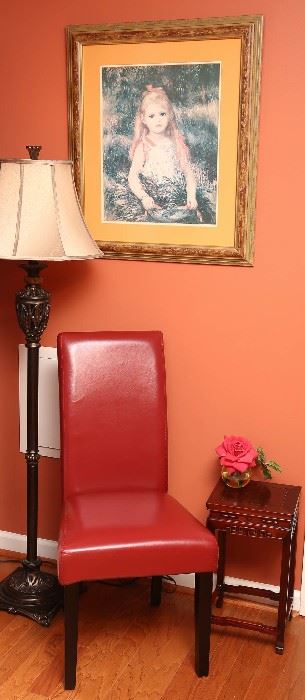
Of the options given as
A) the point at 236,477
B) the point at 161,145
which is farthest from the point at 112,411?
the point at 161,145

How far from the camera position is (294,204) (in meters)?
2.68

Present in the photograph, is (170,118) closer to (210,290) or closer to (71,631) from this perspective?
(210,290)

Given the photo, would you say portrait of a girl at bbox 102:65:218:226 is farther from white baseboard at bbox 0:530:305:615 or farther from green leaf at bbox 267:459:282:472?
white baseboard at bbox 0:530:305:615

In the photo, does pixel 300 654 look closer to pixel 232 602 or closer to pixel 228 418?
pixel 232 602

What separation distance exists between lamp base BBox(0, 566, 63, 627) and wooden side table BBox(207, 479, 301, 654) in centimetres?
59

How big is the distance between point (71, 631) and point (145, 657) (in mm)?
337

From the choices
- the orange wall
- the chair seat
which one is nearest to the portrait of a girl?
the orange wall

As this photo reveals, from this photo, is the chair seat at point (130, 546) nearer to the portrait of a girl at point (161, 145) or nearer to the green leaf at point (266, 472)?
the green leaf at point (266, 472)

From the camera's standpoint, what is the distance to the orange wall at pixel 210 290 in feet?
8.71

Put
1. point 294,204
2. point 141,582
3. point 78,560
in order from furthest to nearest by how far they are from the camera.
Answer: point 141,582 < point 294,204 < point 78,560

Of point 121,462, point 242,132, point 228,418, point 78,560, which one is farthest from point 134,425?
point 242,132

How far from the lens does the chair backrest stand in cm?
276

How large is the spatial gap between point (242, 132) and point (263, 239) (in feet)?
1.18

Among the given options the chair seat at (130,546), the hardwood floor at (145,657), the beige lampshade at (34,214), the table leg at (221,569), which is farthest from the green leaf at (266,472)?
the beige lampshade at (34,214)
